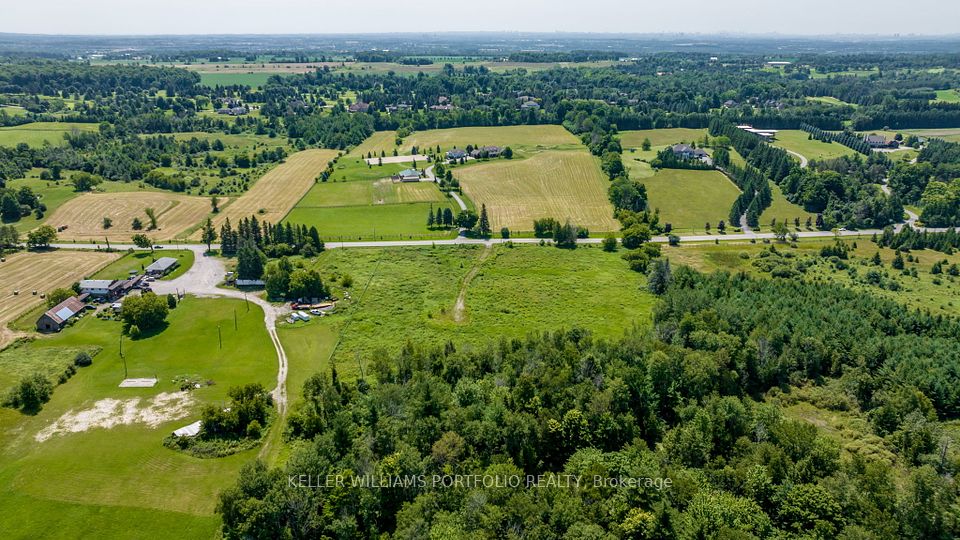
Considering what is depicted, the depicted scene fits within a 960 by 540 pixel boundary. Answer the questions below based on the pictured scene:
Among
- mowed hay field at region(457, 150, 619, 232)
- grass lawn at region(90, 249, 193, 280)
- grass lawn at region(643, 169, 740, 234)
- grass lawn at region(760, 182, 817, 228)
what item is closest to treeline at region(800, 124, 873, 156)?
grass lawn at region(643, 169, 740, 234)

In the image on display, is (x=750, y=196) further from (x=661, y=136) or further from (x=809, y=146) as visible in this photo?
(x=809, y=146)

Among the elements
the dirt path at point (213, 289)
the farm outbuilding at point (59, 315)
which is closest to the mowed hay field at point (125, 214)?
the dirt path at point (213, 289)

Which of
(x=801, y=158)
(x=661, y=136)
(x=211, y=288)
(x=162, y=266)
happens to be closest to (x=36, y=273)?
(x=162, y=266)

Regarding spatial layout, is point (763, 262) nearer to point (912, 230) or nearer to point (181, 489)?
point (912, 230)

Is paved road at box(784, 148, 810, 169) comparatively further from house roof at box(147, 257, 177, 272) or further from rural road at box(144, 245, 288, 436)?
house roof at box(147, 257, 177, 272)

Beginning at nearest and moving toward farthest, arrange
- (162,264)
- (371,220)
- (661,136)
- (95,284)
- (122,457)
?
1. (122,457)
2. (95,284)
3. (162,264)
4. (371,220)
5. (661,136)

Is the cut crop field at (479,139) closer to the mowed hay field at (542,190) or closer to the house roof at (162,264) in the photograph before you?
the mowed hay field at (542,190)

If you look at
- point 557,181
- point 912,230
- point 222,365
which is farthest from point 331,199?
point 912,230
